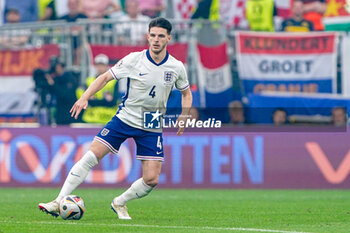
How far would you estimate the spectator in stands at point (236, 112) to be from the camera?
18.6 meters

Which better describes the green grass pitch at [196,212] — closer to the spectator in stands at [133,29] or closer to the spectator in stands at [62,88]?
the spectator in stands at [62,88]

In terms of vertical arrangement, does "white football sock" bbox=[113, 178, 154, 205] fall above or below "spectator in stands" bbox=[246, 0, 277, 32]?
below

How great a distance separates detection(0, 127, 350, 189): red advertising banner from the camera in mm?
17500

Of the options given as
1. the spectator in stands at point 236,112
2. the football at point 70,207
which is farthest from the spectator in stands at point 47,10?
the football at point 70,207

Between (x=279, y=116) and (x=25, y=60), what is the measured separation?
548cm

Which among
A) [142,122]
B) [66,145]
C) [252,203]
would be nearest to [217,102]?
[66,145]

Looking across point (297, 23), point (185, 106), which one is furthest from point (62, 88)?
point (185, 106)

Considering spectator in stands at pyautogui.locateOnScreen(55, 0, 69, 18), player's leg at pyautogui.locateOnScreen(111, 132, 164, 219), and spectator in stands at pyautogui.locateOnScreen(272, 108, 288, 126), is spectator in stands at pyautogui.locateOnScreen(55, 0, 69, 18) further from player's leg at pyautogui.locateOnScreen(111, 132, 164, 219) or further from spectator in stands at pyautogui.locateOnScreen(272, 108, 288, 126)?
player's leg at pyautogui.locateOnScreen(111, 132, 164, 219)

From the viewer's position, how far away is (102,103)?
1844 cm

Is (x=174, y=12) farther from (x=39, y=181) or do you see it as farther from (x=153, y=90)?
(x=153, y=90)

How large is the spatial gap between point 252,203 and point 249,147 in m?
3.77

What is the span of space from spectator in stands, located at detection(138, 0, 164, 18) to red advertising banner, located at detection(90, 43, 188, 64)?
4.26 ft

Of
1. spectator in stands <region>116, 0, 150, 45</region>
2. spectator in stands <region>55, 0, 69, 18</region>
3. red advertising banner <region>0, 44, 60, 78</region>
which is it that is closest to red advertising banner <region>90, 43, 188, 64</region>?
spectator in stands <region>116, 0, 150, 45</region>

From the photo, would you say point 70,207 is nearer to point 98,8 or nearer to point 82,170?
point 82,170
